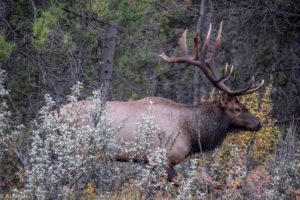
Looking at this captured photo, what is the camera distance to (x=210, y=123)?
1059 centimetres

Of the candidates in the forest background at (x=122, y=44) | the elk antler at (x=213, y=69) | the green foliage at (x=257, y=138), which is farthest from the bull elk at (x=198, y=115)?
the forest background at (x=122, y=44)

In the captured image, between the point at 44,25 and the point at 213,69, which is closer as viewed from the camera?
the point at 44,25

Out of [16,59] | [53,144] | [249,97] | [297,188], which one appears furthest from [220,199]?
[16,59]

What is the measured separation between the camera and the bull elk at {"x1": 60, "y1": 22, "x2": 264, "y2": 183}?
31.8 feet

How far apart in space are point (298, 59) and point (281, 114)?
1.22 m

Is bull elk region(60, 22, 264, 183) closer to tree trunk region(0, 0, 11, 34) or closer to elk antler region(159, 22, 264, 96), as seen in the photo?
elk antler region(159, 22, 264, 96)

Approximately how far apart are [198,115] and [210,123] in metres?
0.26

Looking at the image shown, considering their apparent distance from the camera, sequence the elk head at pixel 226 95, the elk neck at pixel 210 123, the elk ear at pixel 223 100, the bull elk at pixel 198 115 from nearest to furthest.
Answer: the bull elk at pixel 198 115, the elk neck at pixel 210 123, the elk head at pixel 226 95, the elk ear at pixel 223 100

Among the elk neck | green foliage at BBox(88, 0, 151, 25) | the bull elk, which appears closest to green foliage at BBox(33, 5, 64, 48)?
green foliage at BBox(88, 0, 151, 25)

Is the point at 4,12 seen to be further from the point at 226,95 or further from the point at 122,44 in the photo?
the point at 122,44

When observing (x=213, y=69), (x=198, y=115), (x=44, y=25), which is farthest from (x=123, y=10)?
(x=44, y=25)

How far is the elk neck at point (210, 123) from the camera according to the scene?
34.2 feet

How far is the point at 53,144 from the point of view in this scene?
6.23 m

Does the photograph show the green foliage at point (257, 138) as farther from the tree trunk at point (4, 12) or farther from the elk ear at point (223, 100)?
the tree trunk at point (4, 12)
